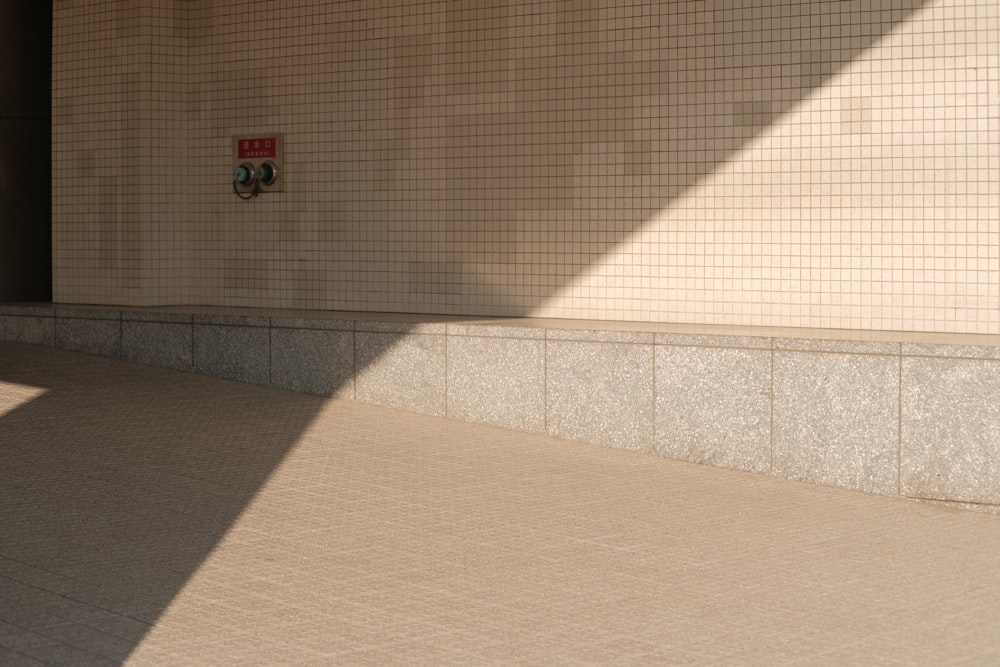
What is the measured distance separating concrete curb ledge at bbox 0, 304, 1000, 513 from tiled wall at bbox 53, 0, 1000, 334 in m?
0.57

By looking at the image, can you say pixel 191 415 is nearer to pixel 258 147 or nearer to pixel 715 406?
pixel 258 147

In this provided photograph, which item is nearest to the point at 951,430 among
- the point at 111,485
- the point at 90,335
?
the point at 111,485

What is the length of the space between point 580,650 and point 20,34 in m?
11.8

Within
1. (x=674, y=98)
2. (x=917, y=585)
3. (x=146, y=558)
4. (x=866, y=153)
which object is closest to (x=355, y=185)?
(x=674, y=98)

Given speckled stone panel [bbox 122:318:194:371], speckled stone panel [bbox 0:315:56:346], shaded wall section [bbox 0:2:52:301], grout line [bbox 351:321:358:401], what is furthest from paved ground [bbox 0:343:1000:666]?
shaded wall section [bbox 0:2:52:301]

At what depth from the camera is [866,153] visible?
974cm

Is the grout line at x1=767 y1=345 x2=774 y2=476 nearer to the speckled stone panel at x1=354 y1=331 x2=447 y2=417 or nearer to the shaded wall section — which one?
the speckled stone panel at x1=354 y1=331 x2=447 y2=417

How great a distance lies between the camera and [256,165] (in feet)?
42.3

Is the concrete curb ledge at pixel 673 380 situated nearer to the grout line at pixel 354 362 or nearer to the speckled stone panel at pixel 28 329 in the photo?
the grout line at pixel 354 362

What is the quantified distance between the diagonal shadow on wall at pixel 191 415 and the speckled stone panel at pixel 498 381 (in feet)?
3.79

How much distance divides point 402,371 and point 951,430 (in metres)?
4.28

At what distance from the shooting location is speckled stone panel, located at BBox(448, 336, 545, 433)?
995 centimetres

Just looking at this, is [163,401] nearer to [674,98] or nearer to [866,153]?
[674,98]

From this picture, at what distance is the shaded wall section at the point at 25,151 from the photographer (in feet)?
47.9
